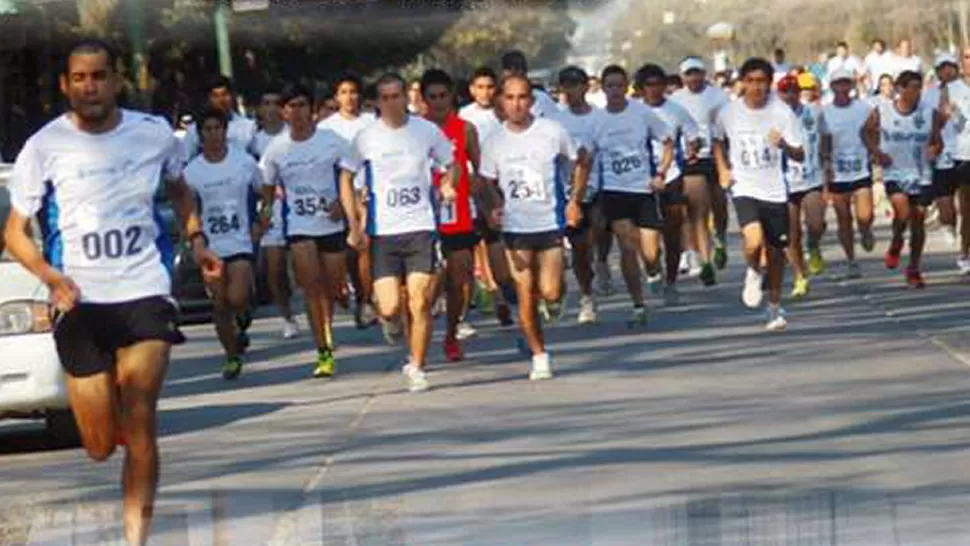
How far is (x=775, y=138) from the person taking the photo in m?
21.4

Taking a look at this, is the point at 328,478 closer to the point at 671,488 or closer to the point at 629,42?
the point at 671,488

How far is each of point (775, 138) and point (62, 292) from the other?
36.5ft

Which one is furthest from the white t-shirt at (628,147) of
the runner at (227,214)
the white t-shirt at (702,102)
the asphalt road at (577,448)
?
the runner at (227,214)

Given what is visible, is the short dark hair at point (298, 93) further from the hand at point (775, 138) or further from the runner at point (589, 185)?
the hand at point (775, 138)

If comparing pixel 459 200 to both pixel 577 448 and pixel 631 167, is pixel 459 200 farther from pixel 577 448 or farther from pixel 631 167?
pixel 577 448

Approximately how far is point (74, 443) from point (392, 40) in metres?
39.2

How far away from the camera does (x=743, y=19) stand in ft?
141

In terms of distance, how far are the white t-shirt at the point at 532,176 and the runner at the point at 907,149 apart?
23.0 ft

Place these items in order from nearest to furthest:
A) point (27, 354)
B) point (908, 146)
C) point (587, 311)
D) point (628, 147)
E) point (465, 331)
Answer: point (27, 354)
point (465, 331)
point (587, 311)
point (628, 147)
point (908, 146)

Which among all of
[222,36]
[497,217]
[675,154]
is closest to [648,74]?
[675,154]

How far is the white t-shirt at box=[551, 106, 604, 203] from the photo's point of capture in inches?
902

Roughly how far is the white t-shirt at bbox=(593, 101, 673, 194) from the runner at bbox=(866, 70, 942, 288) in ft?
9.37

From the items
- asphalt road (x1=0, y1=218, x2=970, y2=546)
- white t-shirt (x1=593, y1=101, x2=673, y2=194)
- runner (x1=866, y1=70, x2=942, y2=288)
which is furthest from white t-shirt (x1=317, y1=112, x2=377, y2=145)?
runner (x1=866, y1=70, x2=942, y2=288)

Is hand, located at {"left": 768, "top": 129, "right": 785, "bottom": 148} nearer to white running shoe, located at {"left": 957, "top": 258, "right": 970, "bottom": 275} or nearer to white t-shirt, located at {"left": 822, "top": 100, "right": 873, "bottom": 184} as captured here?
white running shoe, located at {"left": 957, "top": 258, "right": 970, "bottom": 275}
